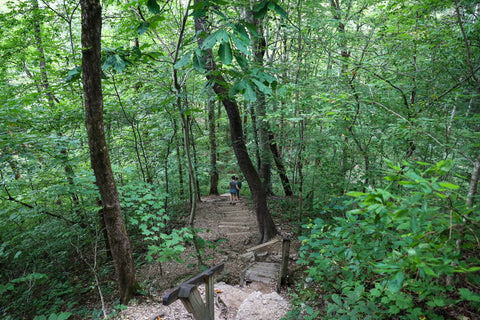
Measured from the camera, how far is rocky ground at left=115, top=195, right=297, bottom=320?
3656 mm

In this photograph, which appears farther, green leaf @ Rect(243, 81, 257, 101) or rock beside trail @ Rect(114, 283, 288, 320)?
rock beside trail @ Rect(114, 283, 288, 320)

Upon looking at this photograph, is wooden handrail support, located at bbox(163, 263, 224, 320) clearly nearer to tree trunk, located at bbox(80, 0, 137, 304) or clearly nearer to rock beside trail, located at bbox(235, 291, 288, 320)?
rock beside trail, located at bbox(235, 291, 288, 320)

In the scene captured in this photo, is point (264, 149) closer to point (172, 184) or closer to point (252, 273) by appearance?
point (172, 184)

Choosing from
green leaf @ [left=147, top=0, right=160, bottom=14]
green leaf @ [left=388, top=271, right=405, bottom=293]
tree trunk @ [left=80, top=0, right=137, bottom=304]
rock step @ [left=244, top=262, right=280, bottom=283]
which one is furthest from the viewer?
rock step @ [left=244, top=262, right=280, bottom=283]

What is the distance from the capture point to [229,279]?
520cm

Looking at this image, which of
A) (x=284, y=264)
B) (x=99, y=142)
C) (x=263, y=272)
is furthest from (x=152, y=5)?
(x=263, y=272)

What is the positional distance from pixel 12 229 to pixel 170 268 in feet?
13.1

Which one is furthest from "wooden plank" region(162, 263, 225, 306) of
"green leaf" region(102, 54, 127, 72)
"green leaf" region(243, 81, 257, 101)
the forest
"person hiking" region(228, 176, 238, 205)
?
"person hiking" region(228, 176, 238, 205)

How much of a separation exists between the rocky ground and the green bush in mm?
1209

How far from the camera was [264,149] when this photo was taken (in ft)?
29.2

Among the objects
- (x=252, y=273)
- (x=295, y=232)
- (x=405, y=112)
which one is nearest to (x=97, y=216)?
(x=252, y=273)

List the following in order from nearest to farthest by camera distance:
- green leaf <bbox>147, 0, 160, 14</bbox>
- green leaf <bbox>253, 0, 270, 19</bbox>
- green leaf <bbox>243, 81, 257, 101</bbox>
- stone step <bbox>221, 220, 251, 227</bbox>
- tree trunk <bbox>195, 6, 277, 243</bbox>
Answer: green leaf <bbox>243, 81, 257, 101</bbox>
green leaf <bbox>253, 0, 270, 19</bbox>
green leaf <bbox>147, 0, 160, 14</bbox>
tree trunk <bbox>195, 6, 277, 243</bbox>
stone step <bbox>221, 220, 251, 227</bbox>

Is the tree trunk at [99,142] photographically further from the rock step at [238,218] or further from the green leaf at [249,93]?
the rock step at [238,218]

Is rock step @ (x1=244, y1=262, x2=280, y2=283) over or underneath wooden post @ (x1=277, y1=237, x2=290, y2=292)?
underneath
